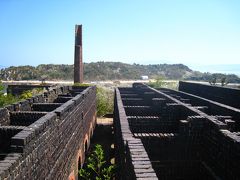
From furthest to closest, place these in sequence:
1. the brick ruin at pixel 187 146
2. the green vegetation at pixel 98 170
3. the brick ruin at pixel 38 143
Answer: the green vegetation at pixel 98 170 < the brick ruin at pixel 187 146 < the brick ruin at pixel 38 143

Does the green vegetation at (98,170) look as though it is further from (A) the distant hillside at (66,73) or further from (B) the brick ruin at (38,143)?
(A) the distant hillside at (66,73)

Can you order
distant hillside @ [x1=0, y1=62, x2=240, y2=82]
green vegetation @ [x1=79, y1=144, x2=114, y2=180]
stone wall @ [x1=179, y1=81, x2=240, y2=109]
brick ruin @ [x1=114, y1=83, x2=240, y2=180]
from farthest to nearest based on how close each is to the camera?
distant hillside @ [x1=0, y1=62, x2=240, y2=82] < stone wall @ [x1=179, y1=81, x2=240, y2=109] < green vegetation @ [x1=79, y1=144, x2=114, y2=180] < brick ruin @ [x1=114, y1=83, x2=240, y2=180]

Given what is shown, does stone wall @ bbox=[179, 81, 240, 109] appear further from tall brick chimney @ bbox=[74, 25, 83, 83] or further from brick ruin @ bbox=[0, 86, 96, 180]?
tall brick chimney @ bbox=[74, 25, 83, 83]

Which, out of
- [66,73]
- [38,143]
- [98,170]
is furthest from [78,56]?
[66,73]

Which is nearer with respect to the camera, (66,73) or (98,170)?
(98,170)

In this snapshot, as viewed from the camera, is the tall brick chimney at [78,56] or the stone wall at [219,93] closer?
the stone wall at [219,93]

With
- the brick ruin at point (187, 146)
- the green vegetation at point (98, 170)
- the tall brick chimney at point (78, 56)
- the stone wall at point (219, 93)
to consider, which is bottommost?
the green vegetation at point (98, 170)

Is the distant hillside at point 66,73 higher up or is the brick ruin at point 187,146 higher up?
the distant hillside at point 66,73

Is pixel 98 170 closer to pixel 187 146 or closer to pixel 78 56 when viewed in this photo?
pixel 187 146

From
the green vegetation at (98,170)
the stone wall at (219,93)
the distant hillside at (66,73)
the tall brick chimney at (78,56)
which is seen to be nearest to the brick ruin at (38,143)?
the green vegetation at (98,170)

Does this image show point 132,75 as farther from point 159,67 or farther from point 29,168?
point 29,168

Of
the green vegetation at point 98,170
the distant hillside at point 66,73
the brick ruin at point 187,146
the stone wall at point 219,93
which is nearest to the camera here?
the brick ruin at point 187,146

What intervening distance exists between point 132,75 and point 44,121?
75308 millimetres

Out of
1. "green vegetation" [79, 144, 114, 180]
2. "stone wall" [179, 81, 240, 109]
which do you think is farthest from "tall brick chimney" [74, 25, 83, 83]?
"green vegetation" [79, 144, 114, 180]
